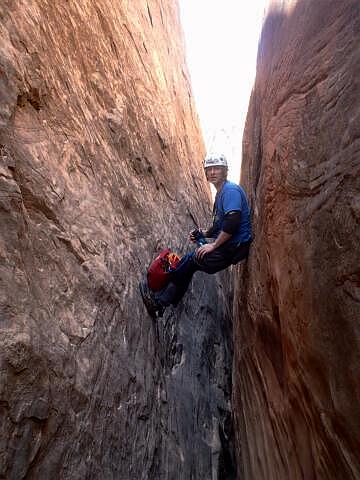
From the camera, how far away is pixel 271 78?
5355 millimetres

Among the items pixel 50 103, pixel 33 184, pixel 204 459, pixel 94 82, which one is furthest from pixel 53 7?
pixel 204 459

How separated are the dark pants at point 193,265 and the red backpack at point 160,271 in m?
0.10

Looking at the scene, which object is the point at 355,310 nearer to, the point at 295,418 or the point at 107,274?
the point at 295,418

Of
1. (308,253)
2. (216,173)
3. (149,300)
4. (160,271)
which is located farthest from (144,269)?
(308,253)

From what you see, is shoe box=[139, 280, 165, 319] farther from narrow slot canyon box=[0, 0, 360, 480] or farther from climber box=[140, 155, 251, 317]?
narrow slot canyon box=[0, 0, 360, 480]

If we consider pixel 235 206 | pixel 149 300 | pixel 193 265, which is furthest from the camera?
pixel 193 265

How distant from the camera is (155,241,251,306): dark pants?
17.8 feet

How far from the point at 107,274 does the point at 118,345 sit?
2.24 ft

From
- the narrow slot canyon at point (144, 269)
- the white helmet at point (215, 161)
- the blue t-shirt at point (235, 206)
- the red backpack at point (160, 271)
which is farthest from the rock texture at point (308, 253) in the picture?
the red backpack at point (160, 271)

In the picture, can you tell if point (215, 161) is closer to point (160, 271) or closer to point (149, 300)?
point (160, 271)

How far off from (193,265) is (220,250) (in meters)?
0.40

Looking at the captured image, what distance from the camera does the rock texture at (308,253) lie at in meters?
3.00

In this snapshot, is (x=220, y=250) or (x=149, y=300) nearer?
(x=149, y=300)

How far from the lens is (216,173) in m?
5.95
